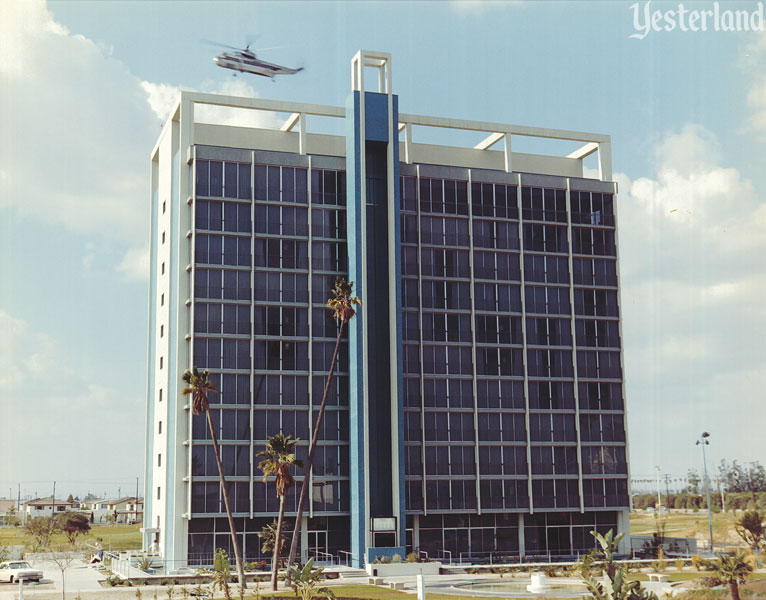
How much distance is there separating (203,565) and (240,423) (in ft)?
39.8

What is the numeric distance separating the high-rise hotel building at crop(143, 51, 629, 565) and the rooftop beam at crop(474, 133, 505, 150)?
1.49 ft

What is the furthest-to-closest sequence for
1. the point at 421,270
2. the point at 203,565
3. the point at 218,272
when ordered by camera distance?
the point at 421,270 → the point at 218,272 → the point at 203,565

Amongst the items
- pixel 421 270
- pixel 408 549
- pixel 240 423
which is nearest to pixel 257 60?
pixel 421 270

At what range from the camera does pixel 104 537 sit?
5098 inches

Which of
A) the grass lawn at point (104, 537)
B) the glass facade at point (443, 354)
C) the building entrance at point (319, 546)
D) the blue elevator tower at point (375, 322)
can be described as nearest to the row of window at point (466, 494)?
the glass facade at point (443, 354)

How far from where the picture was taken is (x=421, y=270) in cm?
8688

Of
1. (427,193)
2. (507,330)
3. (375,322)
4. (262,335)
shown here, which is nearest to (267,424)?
(262,335)

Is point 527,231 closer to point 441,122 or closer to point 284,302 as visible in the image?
point 441,122

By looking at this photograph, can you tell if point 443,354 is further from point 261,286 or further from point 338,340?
point 261,286

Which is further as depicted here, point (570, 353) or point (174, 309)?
point (570, 353)

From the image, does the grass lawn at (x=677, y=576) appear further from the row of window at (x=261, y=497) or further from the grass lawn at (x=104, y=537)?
the grass lawn at (x=104, y=537)

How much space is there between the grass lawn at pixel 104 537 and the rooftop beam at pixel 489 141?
200 ft

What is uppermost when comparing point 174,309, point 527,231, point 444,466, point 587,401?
point 527,231

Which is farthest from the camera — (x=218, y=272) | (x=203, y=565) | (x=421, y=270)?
(x=421, y=270)
